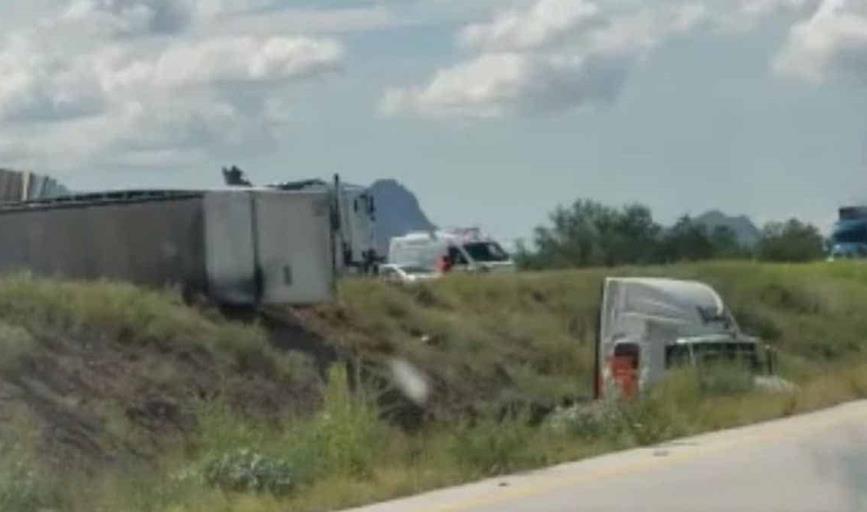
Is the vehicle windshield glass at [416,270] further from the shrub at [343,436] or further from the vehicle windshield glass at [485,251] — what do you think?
the shrub at [343,436]

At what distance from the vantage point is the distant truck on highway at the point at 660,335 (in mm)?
31469

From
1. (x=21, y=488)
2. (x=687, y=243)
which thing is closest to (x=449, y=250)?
(x=687, y=243)

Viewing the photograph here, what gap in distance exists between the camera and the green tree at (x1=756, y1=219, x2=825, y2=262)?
77.3 metres

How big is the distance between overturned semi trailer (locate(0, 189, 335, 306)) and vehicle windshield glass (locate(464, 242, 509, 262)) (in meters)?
21.6

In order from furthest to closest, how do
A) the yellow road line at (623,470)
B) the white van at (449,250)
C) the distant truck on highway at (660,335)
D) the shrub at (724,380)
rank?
the white van at (449,250) < the distant truck on highway at (660,335) < the shrub at (724,380) < the yellow road line at (623,470)

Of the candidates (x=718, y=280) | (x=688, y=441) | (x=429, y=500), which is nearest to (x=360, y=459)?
(x=429, y=500)

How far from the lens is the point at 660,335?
3312 cm

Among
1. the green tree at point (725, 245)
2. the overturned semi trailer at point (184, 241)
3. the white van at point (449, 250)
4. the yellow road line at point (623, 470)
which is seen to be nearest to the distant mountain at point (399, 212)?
the white van at point (449, 250)

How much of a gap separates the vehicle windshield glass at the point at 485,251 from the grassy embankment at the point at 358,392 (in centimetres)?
692

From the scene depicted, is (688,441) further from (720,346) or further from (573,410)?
(720,346)

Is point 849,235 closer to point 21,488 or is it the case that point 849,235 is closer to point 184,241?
point 184,241

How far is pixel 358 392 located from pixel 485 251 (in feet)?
140

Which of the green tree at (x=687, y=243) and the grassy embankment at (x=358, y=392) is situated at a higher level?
the green tree at (x=687, y=243)

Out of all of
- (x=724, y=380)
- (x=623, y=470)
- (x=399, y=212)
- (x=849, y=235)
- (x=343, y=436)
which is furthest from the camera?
(x=399, y=212)
